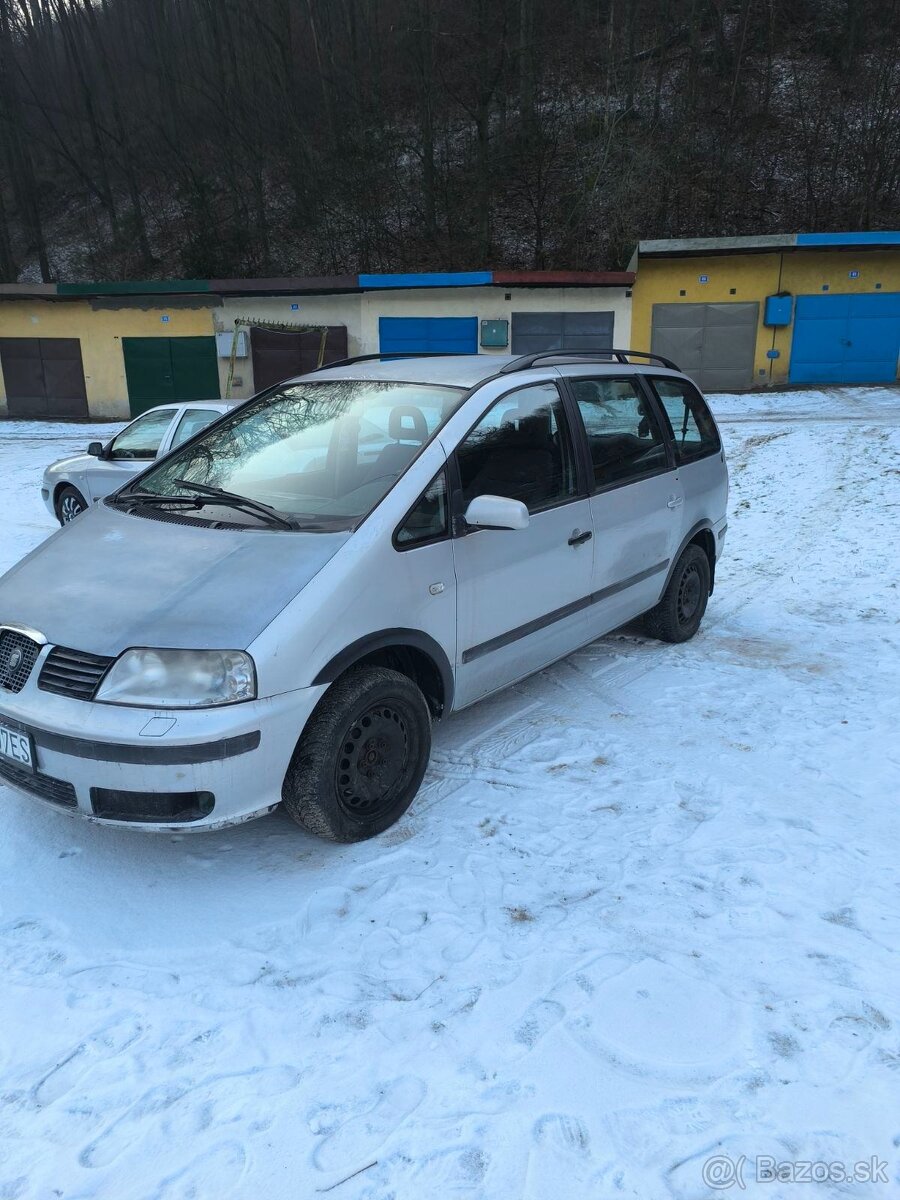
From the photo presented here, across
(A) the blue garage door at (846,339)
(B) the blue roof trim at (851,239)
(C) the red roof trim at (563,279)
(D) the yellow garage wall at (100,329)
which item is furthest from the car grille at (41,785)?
(A) the blue garage door at (846,339)

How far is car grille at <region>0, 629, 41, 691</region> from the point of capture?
9.37 feet

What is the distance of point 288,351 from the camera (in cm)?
1955

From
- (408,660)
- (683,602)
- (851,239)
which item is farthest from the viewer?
(851,239)

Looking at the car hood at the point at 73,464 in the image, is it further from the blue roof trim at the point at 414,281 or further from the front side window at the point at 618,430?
the blue roof trim at the point at 414,281

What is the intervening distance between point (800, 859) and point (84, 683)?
2.66 meters

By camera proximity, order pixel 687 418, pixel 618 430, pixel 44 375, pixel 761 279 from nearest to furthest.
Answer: pixel 618 430, pixel 687 418, pixel 761 279, pixel 44 375

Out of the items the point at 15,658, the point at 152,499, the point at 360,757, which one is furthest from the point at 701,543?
the point at 15,658

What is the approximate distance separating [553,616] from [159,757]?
206cm

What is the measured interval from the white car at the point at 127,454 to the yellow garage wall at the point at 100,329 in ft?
41.6

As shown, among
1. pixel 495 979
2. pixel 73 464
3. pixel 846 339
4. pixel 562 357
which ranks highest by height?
pixel 562 357

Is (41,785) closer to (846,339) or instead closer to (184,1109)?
(184,1109)

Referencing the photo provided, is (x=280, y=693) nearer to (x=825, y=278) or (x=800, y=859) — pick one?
(x=800, y=859)

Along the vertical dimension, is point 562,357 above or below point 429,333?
above

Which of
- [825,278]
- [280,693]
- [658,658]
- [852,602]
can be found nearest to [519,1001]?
[280,693]
